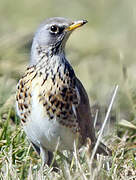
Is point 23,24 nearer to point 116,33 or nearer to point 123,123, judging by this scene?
point 116,33

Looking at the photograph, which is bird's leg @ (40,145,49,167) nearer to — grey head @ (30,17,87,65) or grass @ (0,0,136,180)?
grass @ (0,0,136,180)

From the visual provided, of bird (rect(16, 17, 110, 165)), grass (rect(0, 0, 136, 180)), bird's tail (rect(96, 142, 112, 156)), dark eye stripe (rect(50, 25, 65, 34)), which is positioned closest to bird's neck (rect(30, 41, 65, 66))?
bird (rect(16, 17, 110, 165))

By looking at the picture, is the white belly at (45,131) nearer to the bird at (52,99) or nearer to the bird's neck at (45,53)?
the bird at (52,99)

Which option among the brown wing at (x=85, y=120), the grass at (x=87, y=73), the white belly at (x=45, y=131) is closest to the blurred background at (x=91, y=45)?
the grass at (x=87, y=73)

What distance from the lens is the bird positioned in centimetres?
565

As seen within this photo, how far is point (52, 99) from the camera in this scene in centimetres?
566

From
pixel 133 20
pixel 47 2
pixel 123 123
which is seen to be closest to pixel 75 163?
pixel 123 123

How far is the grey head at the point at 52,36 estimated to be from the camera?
588 centimetres

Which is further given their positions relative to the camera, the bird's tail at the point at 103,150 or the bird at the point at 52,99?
the bird's tail at the point at 103,150

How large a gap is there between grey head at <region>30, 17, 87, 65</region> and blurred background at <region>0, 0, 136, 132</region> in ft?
3.54

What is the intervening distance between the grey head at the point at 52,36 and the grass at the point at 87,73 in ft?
2.34

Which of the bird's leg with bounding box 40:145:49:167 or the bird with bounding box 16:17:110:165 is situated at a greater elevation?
the bird with bounding box 16:17:110:165

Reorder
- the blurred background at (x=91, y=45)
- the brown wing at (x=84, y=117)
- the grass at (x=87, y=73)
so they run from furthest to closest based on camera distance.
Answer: the blurred background at (x=91, y=45) → the brown wing at (x=84, y=117) → the grass at (x=87, y=73)

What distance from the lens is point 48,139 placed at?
225 inches
